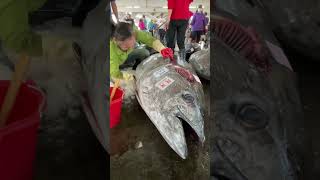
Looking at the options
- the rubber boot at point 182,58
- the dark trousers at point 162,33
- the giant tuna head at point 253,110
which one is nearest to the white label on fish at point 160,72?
the rubber boot at point 182,58

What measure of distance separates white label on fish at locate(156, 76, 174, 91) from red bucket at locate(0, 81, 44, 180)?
0.97 metres

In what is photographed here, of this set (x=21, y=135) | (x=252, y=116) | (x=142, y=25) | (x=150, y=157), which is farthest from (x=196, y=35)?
(x=21, y=135)

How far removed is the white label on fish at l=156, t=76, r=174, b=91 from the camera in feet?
4.54

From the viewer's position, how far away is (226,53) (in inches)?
17.0

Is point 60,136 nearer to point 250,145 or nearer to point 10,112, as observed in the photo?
point 10,112

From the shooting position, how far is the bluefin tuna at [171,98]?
117cm

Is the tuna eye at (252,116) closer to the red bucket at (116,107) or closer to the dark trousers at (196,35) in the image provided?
the red bucket at (116,107)

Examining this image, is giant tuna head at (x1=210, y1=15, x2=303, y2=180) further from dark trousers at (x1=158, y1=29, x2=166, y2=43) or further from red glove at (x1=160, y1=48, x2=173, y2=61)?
dark trousers at (x1=158, y1=29, x2=166, y2=43)

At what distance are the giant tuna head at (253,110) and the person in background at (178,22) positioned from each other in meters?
0.90

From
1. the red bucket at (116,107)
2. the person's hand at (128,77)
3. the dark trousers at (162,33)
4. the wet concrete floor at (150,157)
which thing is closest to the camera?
the wet concrete floor at (150,157)

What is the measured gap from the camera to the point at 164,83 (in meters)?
1.40

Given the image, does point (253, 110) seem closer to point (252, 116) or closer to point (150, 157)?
point (252, 116)

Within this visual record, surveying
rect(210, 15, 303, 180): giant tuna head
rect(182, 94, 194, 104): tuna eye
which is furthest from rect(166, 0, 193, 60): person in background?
rect(210, 15, 303, 180): giant tuna head

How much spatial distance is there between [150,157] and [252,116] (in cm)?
79
